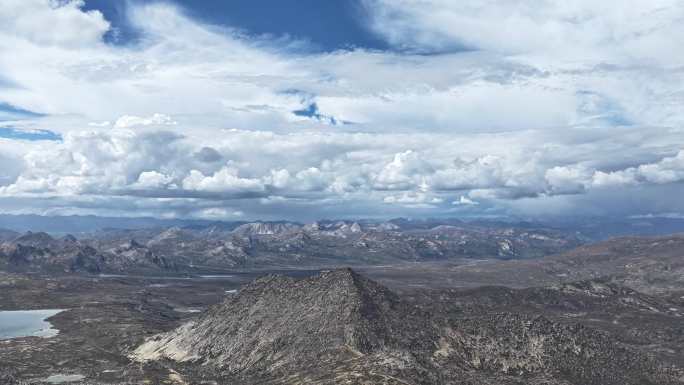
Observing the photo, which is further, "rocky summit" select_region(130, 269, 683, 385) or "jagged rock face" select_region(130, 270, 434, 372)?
"jagged rock face" select_region(130, 270, 434, 372)

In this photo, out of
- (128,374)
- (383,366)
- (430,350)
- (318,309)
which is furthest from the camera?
(318,309)

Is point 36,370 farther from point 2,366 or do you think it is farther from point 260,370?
point 260,370

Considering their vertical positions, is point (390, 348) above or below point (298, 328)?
below

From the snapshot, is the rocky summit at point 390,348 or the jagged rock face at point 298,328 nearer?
the rocky summit at point 390,348

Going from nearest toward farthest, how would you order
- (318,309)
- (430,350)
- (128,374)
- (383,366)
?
(383,366), (430,350), (128,374), (318,309)

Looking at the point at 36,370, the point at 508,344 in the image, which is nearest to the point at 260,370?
the point at 508,344

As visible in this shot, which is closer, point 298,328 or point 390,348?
point 390,348

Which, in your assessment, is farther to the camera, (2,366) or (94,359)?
(94,359)

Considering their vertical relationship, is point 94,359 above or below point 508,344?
below
